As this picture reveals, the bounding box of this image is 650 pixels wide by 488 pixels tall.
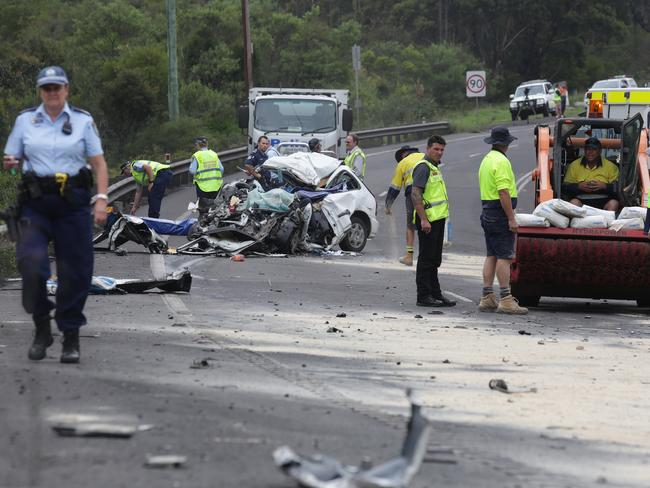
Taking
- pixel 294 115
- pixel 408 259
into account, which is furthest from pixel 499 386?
pixel 294 115

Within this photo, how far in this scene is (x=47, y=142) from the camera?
8656 millimetres

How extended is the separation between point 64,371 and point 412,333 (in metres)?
4.16

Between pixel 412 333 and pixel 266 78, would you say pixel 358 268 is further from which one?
pixel 266 78

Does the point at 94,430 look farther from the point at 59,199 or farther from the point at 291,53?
the point at 291,53

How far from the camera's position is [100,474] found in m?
5.89

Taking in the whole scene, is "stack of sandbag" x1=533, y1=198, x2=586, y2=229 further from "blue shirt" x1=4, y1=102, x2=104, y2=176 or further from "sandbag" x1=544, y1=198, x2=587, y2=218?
"blue shirt" x1=4, y1=102, x2=104, y2=176

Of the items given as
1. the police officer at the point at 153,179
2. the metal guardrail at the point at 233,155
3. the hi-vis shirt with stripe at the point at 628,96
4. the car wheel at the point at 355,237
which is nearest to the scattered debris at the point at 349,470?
the metal guardrail at the point at 233,155

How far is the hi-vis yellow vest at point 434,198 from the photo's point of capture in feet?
47.3

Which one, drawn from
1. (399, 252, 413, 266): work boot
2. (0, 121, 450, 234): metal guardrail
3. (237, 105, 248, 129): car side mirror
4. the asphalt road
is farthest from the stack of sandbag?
(237, 105, 248, 129): car side mirror

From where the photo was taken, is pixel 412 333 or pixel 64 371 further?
pixel 412 333

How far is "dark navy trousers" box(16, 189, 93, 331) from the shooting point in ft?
28.5

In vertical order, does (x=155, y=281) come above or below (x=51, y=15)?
below

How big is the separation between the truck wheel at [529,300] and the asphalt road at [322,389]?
0.24m

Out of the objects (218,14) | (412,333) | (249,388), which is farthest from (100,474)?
(218,14)
